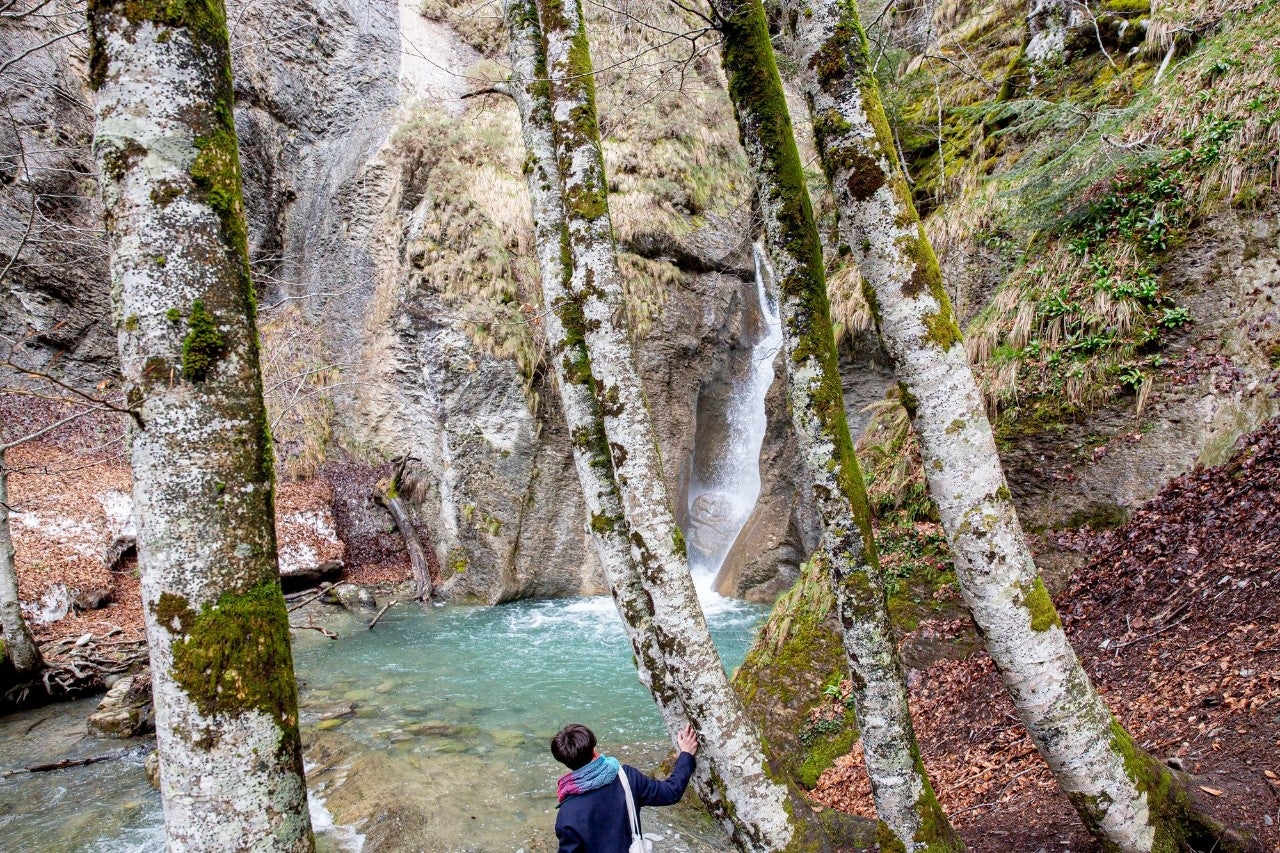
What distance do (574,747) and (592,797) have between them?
0.22 metres

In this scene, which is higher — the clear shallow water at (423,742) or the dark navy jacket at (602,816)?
the dark navy jacket at (602,816)

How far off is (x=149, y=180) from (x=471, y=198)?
12741mm

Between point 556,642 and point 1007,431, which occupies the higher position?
point 1007,431

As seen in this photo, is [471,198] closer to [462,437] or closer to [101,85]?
[462,437]

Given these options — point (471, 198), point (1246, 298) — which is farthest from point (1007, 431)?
point (471, 198)

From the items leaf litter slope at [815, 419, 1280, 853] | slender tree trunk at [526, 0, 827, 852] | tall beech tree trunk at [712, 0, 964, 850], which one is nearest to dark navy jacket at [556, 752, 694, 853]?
slender tree trunk at [526, 0, 827, 852]

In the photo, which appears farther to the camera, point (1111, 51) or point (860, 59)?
point (1111, 51)

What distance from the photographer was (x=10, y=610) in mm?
6617

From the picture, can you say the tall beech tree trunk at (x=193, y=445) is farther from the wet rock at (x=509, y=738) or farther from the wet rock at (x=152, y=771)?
the wet rock at (x=152, y=771)

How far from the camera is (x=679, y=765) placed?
2818 millimetres

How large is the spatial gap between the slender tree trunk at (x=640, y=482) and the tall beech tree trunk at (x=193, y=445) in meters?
1.67

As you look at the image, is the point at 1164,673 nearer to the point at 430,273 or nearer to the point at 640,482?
the point at 640,482

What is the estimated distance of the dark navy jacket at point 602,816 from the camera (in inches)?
101

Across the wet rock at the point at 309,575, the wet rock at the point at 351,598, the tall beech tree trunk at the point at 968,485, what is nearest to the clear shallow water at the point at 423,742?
the wet rock at the point at 351,598
